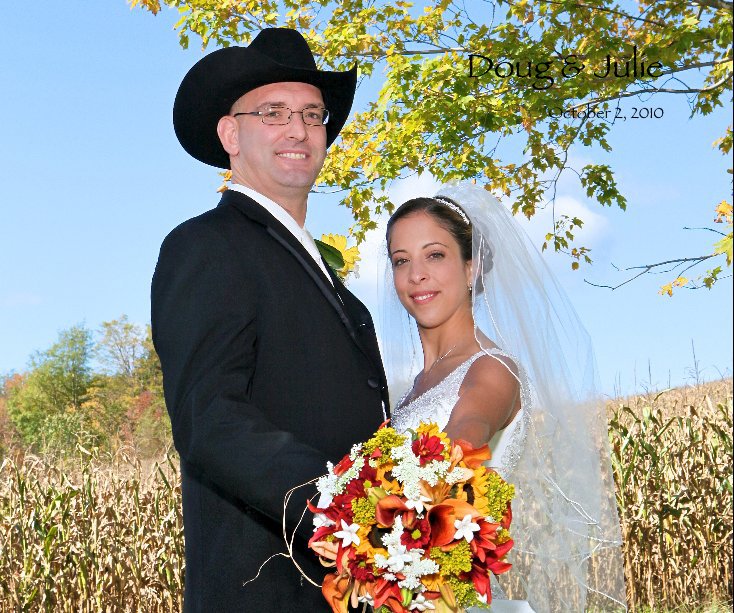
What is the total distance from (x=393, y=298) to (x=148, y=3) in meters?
6.06

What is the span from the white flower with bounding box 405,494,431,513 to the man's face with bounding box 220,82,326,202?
138 cm

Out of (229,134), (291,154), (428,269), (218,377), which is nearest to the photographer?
(218,377)

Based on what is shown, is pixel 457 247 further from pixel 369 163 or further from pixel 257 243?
pixel 369 163

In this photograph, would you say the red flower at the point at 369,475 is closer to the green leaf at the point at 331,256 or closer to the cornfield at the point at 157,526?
the green leaf at the point at 331,256

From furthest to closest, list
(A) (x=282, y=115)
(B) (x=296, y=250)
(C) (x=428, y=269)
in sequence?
(C) (x=428, y=269), (A) (x=282, y=115), (B) (x=296, y=250)

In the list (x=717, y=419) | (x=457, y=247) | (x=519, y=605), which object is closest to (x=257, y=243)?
(x=457, y=247)

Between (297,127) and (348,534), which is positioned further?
(297,127)

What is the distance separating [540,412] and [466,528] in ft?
5.27

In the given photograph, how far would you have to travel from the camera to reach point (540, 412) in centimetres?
343

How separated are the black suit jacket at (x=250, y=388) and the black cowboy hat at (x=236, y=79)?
0.56 meters

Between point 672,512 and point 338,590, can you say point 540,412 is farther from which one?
point 672,512

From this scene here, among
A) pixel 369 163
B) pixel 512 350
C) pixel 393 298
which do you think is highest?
pixel 369 163

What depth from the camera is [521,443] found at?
3.33 meters

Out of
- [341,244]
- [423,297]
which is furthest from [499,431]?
[341,244]
